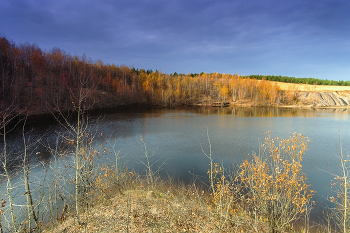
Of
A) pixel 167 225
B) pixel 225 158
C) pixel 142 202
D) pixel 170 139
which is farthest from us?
pixel 170 139

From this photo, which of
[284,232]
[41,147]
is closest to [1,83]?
[41,147]

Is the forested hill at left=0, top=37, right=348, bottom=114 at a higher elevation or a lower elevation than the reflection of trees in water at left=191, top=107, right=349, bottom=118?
higher

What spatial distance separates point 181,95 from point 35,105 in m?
58.5

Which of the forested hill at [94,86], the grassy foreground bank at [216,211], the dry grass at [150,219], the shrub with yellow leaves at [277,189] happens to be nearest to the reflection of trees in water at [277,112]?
the forested hill at [94,86]

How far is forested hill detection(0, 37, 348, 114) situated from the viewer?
36.0 metres

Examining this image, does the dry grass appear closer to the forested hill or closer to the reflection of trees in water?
the forested hill

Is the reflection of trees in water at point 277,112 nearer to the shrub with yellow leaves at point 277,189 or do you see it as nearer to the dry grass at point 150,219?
the shrub with yellow leaves at point 277,189

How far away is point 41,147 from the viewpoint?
15.7 metres

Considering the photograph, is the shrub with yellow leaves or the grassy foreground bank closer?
the shrub with yellow leaves

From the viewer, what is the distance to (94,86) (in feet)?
176

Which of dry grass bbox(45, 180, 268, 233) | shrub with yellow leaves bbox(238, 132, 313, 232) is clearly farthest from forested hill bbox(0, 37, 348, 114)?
shrub with yellow leaves bbox(238, 132, 313, 232)

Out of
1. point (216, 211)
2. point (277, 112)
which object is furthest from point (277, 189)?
point (277, 112)

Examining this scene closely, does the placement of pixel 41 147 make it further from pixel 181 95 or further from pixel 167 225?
pixel 181 95

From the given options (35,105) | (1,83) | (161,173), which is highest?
(1,83)
